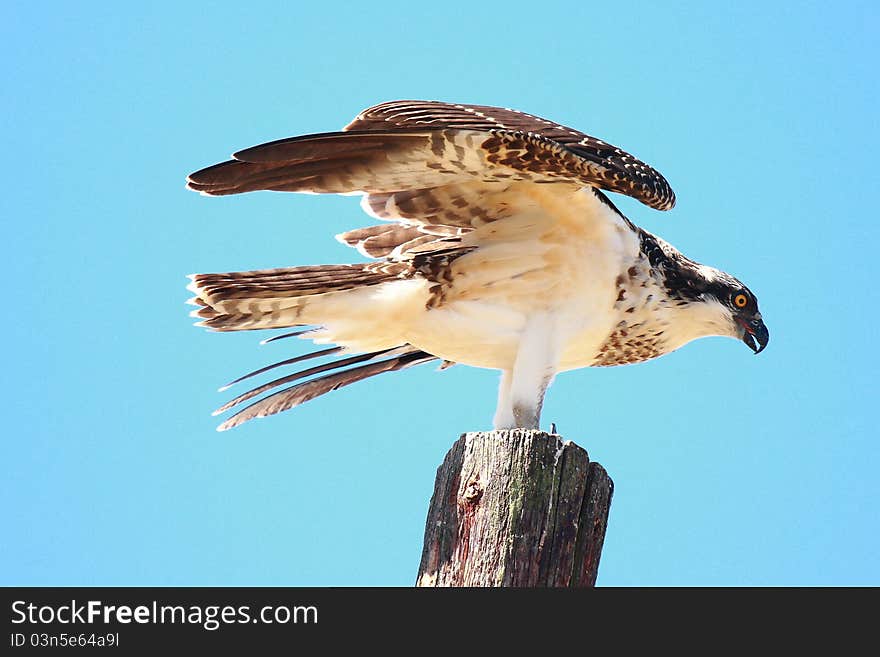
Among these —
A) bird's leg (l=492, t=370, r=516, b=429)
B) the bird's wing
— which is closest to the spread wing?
the bird's wing

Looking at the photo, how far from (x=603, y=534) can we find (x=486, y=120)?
198cm

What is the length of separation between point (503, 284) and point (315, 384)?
1295 mm

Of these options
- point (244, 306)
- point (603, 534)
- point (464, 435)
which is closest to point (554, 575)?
point (603, 534)

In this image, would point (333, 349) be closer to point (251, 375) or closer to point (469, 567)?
point (251, 375)

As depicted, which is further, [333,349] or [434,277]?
[333,349]

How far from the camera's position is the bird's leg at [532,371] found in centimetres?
647

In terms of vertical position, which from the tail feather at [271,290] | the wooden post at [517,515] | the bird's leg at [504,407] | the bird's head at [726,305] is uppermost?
the bird's head at [726,305]

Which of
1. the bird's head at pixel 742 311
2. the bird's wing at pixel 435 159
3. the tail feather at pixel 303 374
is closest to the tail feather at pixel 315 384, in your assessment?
the tail feather at pixel 303 374

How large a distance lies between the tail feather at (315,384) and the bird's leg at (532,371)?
111cm

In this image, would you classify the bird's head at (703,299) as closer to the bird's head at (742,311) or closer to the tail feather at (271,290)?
the bird's head at (742,311)

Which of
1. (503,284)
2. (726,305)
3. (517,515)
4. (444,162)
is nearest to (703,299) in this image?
(726,305)

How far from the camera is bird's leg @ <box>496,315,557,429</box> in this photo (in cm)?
647

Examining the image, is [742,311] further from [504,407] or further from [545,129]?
[545,129]

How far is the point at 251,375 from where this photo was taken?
7109mm
